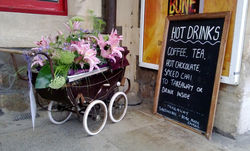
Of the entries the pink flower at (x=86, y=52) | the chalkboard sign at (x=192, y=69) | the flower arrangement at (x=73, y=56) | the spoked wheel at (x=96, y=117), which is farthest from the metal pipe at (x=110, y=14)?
the pink flower at (x=86, y=52)

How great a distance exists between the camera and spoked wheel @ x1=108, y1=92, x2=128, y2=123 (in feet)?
9.87

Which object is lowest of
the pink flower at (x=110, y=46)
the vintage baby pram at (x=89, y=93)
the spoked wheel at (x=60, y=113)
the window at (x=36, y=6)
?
the spoked wheel at (x=60, y=113)

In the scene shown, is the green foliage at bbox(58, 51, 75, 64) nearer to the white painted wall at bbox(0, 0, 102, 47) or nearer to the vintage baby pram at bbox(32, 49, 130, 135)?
the vintage baby pram at bbox(32, 49, 130, 135)

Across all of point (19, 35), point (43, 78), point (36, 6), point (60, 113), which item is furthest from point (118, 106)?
point (36, 6)

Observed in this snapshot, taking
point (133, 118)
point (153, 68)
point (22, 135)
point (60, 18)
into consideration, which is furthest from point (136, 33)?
point (22, 135)

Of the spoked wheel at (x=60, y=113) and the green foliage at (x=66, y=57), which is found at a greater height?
the green foliage at (x=66, y=57)

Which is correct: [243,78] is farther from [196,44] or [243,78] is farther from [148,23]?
[148,23]

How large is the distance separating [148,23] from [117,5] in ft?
2.24

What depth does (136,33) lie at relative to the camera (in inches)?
164

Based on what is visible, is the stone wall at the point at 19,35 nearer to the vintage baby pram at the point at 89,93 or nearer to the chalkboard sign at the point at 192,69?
the vintage baby pram at the point at 89,93

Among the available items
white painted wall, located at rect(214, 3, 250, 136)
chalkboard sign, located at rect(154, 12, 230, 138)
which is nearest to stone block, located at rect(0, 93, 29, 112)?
chalkboard sign, located at rect(154, 12, 230, 138)

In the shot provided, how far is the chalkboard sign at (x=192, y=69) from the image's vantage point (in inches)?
105

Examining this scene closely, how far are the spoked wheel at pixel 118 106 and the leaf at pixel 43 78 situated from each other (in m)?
1.00

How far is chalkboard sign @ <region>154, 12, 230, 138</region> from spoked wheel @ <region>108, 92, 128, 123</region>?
0.50 metres
